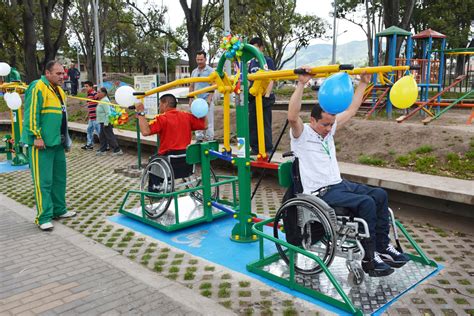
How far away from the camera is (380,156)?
251 inches

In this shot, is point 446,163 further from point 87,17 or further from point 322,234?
point 87,17

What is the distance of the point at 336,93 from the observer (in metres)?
2.72

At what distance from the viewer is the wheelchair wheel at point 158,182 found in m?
4.64

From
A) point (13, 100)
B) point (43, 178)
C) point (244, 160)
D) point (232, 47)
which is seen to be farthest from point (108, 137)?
point (232, 47)

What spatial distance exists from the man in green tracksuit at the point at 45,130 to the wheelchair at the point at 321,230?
284 centimetres

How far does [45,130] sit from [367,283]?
371 centimetres

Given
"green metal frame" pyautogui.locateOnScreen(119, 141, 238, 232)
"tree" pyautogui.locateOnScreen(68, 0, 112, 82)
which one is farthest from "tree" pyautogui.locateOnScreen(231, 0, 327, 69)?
"green metal frame" pyautogui.locateOnScreen(119, 141, 238, 232)

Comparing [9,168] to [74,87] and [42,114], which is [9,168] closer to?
[42,114]

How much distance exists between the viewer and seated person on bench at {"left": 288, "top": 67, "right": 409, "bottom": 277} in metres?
3.04

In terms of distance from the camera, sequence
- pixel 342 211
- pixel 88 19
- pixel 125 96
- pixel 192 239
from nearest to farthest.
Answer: pixel 342 211 → pixel 192 239 → pixel 125 96 → pixel 88 19

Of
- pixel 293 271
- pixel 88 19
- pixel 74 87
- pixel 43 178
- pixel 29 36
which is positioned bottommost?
pixel 293 271

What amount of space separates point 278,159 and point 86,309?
416 cm

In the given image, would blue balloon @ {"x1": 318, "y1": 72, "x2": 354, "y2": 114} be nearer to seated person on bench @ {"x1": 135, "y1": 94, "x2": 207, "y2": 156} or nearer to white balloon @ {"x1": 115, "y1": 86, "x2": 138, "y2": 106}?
seated person on bench @ {"x1": 135, "y1": 94, "x2": 207, "y2": 156}

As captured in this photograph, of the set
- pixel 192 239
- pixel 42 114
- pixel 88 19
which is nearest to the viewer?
pixel 192 239
